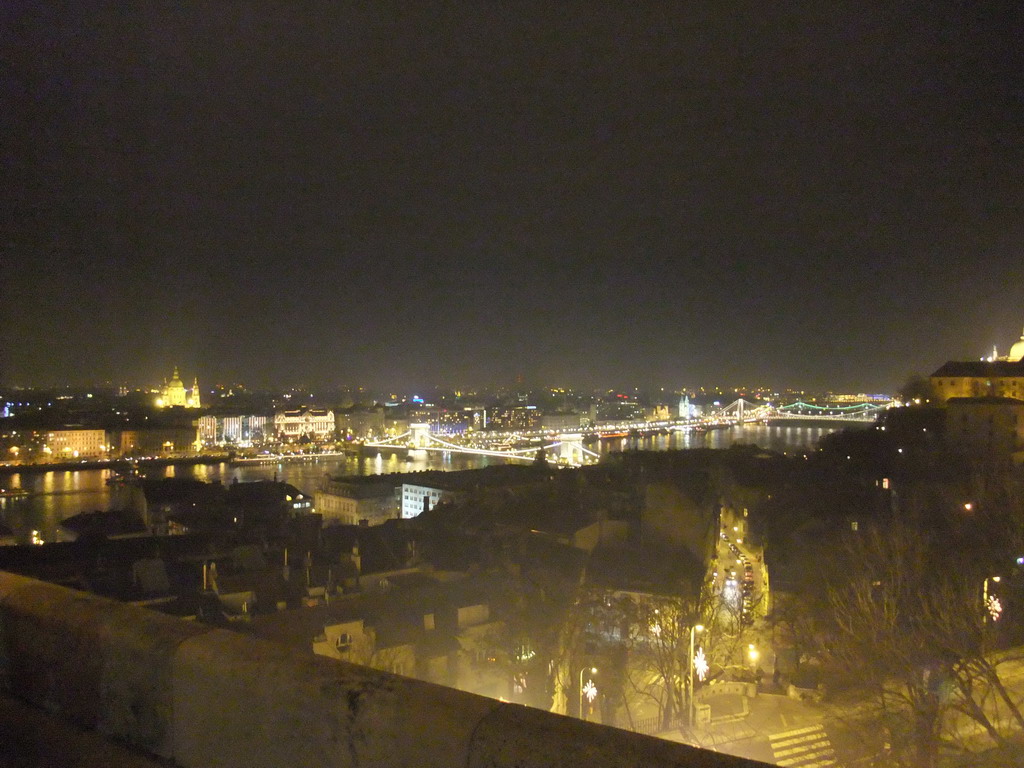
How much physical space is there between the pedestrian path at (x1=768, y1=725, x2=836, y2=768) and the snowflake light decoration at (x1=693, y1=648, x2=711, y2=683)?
2.20 ft

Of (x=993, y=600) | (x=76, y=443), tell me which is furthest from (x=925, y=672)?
(x=76, y=443)

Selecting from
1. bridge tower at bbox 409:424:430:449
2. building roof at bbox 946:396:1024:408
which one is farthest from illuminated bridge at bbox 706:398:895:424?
building roof at bbox 946:396:1024:408

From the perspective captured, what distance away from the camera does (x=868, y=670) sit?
2.73 metres

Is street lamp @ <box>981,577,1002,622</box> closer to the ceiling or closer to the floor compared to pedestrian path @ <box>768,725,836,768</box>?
closer to the ceiling

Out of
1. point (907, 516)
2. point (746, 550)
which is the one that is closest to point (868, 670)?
point (907, 516)

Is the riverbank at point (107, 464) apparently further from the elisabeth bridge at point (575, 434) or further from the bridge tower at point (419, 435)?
the bridge tower at point (419, 435)

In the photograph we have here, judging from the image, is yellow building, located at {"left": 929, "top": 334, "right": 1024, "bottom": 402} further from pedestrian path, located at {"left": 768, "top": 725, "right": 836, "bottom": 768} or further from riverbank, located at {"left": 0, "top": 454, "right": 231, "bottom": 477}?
riverbank, located at {"left": 0, "top": 454, "right": 231, "bottom": 477}

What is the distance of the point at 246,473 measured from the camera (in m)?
20.0

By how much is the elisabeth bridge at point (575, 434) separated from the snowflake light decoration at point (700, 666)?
50.8 ft

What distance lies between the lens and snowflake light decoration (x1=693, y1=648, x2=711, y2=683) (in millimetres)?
4145

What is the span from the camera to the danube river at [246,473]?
12.2 meters

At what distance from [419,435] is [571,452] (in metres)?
8.61

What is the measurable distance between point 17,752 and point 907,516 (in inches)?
251

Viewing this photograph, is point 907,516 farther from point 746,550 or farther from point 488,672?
point 488,672
